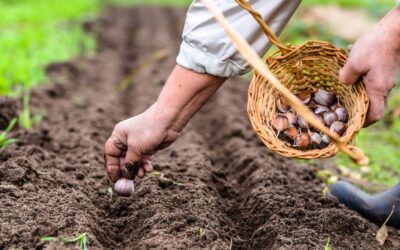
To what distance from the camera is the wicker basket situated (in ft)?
7.64

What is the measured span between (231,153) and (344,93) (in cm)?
149

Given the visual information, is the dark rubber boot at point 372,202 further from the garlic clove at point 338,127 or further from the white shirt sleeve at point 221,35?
the white shirt sleeve at point 221,35

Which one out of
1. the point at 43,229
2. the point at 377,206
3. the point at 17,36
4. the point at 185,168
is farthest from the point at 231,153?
the point at 17,36

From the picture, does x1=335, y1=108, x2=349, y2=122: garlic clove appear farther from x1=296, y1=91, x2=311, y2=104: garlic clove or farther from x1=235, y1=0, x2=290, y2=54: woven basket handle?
x1=235, y1=0, x2=290, y2=54: woven basket handle

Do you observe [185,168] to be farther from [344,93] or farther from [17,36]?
[17,36]

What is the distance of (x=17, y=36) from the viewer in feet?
24.3

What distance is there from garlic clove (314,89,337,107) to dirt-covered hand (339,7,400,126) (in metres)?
0.26

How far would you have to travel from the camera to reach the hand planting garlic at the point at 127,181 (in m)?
2.73

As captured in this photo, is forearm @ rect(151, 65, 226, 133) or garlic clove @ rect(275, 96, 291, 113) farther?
garlic clove @ rect(275, 96, 291, 113)

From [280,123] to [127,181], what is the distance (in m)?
0.78

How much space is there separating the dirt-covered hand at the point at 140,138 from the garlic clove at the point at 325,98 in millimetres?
625

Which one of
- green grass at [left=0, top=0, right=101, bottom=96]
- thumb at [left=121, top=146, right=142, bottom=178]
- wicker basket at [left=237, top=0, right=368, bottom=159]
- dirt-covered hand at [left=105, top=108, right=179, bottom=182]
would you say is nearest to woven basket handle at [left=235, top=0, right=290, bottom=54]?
wicker basket at [left=237, top=0, right=368, bottom=159]

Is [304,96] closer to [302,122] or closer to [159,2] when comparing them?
[302,122]

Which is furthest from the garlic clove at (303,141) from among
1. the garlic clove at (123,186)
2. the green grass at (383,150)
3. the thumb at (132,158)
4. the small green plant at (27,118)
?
the small green plant at (27,118)
